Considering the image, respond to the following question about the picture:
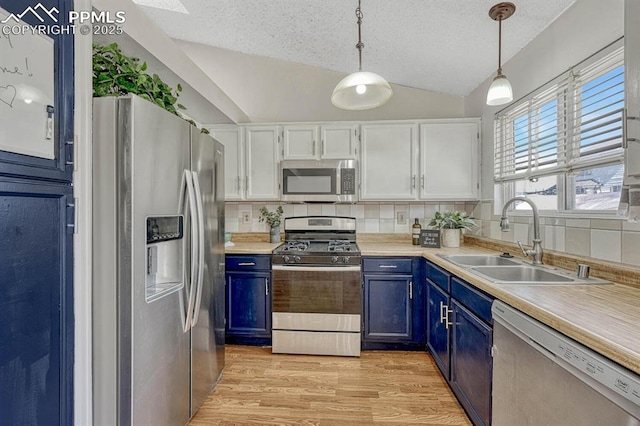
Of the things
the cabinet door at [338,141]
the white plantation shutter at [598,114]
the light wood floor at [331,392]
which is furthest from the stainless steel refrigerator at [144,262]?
the white plantation shutter at [598,114]

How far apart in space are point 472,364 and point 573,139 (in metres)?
1.42

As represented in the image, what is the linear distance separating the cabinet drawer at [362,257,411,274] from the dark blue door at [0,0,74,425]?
6.51 ft

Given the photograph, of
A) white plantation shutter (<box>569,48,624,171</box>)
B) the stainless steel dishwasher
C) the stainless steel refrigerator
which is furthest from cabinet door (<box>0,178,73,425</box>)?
white plantation shutter (<box>569,48,624,171</box>)

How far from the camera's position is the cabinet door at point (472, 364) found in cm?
148

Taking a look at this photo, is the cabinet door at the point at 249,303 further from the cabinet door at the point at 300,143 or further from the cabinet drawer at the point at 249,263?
the cabinet door at the point at 300,143

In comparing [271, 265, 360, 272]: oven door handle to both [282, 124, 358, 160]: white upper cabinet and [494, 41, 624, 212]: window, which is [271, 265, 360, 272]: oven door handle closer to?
[282, 124, 358, 160]: white upper cabinet

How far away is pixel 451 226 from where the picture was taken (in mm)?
2850

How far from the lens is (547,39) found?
6.44 feet

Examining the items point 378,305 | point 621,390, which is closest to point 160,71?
point 378,305

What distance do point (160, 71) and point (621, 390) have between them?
265cm

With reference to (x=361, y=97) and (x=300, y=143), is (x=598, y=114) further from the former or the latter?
(x=300, y=143)

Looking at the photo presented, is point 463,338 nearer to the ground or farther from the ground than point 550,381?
nearer to the ground

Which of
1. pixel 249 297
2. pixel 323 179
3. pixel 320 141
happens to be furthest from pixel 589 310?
pixel 320 141

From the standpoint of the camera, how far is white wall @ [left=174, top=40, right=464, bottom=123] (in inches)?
131
